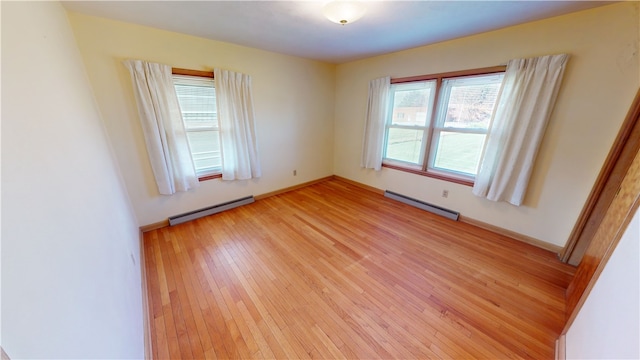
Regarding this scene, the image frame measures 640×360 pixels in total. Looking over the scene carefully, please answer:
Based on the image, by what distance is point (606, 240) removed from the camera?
126cm

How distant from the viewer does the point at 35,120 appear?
2.48 feet

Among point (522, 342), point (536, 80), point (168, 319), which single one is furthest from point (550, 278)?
Answer: point (168, 319)

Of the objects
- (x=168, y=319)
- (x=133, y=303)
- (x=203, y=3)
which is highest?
(x=203, y=3)

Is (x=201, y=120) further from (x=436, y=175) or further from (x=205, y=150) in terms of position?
(x=436, y=175)

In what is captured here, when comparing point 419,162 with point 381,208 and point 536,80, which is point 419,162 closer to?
point 381,208

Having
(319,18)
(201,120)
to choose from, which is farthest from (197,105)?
(319,18)

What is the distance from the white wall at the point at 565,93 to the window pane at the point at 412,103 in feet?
0.67

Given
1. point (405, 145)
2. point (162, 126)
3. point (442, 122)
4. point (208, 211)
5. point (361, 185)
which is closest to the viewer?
point (162, 126)

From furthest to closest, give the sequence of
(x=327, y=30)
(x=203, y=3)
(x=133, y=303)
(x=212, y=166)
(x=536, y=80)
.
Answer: (x=212, y=166)
(x=327, y=30)
(x=536, y=80)
(x=203, y=3)
(x=133, y=303)

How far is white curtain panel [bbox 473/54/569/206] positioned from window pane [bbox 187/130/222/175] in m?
3.40

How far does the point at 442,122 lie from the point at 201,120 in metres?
3.19

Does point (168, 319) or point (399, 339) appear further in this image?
point (168, 319)

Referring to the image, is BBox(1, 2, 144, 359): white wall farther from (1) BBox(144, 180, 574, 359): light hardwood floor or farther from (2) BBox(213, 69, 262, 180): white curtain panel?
(2) BBox(213, 69, 262, 180): white curtain panel

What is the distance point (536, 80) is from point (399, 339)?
260 centimetres
